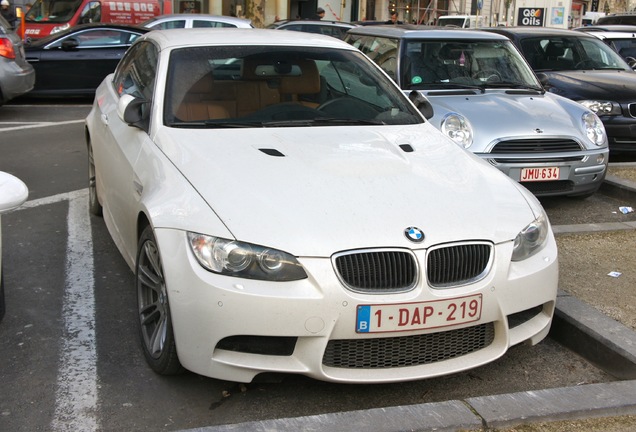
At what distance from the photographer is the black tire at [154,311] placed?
378 cm

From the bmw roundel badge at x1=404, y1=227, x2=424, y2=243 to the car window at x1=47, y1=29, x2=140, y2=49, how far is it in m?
11.4

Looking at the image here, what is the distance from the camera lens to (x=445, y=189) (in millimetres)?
4078

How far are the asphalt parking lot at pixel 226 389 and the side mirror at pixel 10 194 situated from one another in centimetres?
95

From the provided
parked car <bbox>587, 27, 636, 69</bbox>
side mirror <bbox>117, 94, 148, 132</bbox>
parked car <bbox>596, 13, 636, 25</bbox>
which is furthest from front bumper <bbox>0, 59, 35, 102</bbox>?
parked car <bbox>596, 13, 636, 25</bbox>

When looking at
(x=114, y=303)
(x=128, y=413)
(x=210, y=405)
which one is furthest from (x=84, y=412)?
(x=114, y=303)

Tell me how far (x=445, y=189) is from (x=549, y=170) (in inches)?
126

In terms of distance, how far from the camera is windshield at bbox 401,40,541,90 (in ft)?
26.5

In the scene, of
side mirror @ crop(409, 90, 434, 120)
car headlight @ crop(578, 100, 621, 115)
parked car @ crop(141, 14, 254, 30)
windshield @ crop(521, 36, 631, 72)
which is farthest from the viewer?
parked car @ crop(141, 14, 254, 30)

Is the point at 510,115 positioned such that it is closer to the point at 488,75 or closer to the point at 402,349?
the point at 488,75

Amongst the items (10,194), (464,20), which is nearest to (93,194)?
(10,194)

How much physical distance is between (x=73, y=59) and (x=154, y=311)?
10.7 m

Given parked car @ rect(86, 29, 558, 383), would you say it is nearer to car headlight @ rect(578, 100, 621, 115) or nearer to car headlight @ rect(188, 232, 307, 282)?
car headlight @ rect(188, 232, 307, 282)

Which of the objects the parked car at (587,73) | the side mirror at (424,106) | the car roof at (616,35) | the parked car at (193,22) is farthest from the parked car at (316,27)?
the side mirror at (424,106)

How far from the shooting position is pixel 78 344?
4.35 metres
